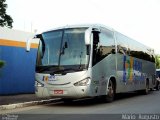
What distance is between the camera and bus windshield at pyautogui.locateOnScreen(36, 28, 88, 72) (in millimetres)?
14625

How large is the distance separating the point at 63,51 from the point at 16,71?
6.57m

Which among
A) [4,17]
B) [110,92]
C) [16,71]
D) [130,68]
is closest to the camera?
[110,92]

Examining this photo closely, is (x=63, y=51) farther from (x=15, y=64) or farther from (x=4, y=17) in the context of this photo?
(x=4, y=17)

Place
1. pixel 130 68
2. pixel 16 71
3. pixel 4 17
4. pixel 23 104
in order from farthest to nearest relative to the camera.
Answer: pixel 4 17 → pixel 130 68 → pixel 16 71 → pixel 23 104

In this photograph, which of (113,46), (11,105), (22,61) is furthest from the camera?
(22,61)

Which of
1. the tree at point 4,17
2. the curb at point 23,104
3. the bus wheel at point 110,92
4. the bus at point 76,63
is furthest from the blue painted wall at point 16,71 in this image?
the tree at point 4,17

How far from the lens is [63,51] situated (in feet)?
48.9

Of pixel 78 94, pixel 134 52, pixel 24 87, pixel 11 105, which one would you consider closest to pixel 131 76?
pixel 134 52

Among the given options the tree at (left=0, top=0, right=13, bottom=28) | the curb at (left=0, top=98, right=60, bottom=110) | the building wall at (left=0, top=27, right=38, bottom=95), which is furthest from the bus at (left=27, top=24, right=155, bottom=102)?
the tree at (left=0, top=0, right=13, bottom=28)

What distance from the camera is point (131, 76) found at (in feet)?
69.5

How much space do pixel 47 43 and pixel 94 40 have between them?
194 centimetres

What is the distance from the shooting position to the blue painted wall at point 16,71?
65.4ft

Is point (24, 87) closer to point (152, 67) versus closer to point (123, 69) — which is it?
point (123, 69)

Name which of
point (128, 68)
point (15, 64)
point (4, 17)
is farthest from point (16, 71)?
point (4, 17)
